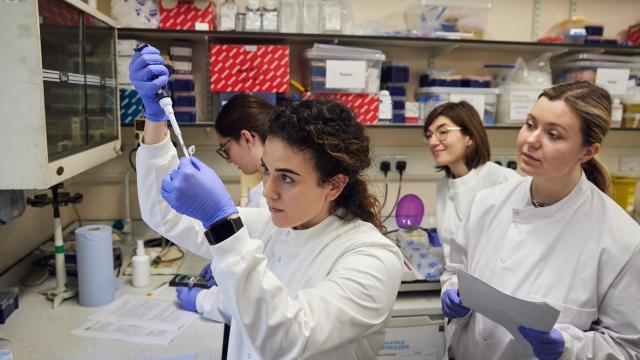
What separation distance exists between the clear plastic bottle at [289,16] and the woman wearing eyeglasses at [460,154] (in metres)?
0.74

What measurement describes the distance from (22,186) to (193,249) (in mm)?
472

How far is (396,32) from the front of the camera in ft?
6.93

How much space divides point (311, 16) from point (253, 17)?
0.87 ft

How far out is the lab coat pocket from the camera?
3.67 feet

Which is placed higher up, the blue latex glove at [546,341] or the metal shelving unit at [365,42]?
the metal shelving unit at [365,42]

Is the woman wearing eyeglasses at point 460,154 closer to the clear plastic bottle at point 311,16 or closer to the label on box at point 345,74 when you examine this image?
the label on box at point 345,74

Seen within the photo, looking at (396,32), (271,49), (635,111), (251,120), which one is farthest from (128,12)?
(635,111)

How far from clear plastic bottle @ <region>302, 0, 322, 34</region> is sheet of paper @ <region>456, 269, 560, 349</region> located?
4.45ft

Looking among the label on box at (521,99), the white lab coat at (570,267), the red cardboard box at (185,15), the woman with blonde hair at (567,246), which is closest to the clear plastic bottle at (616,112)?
the label on box at (521,99)

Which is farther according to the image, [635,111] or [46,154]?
[635,111]

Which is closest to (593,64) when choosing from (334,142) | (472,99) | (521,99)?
(521,99)

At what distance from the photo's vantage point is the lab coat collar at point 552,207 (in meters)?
1.19

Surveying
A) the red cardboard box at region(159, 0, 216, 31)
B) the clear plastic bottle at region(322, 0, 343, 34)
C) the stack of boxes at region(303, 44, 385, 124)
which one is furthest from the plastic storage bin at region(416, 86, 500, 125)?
the red cardboard box at region(159, 0, 216, 31)

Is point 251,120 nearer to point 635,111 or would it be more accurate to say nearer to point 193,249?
point 193,249
